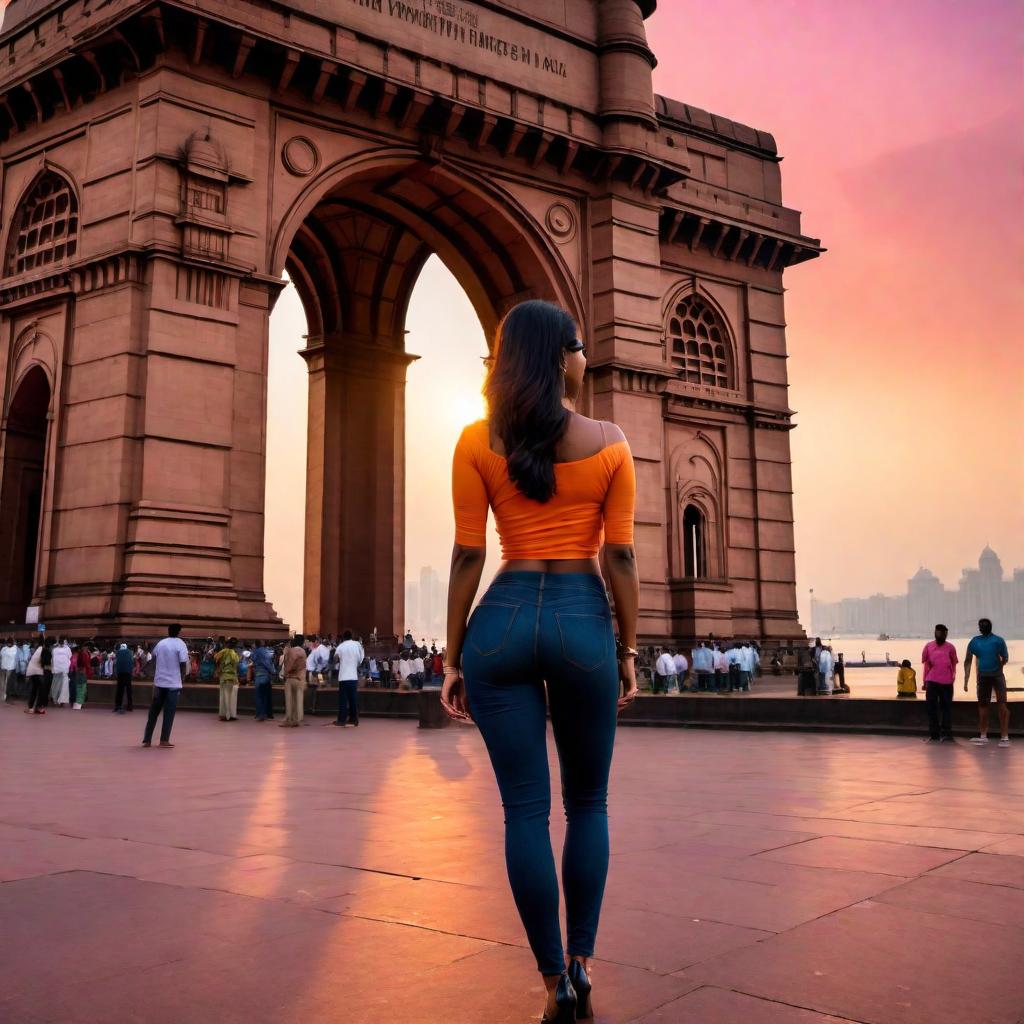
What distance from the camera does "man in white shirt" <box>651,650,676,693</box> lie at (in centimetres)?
2514

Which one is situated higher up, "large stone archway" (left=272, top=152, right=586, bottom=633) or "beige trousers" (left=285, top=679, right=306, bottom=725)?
"large stone archway" (left=272, top=152, right=586, bottom=633)

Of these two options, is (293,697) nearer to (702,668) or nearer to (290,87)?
(702,668)

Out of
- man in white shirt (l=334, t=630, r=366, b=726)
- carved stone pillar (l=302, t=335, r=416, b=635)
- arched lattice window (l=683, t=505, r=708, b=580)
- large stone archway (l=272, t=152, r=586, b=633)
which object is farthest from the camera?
arched lattice window (l=683, t=505, r=708, b=580)

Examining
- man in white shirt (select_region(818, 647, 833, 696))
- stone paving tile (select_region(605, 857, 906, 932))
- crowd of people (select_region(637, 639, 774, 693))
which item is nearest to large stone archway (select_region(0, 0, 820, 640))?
crowd of people (select_region(637, 639, 774, 693))

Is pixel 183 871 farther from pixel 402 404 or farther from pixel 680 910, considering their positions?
pixel 402 404

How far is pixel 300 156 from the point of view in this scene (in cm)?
2575

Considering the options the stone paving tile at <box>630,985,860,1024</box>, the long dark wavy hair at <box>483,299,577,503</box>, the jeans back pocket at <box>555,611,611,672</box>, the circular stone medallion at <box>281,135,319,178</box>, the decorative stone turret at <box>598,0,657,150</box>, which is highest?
the decorative stone turret at <box>598,0,657,150</box>

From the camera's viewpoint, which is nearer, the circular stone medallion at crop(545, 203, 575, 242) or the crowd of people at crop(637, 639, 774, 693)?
the crowd of people at crop(637, 639, 774, 693)

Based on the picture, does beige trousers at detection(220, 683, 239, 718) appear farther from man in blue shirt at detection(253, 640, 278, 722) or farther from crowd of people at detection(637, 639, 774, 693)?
crowd of people at detection(637, 639, 774, 693)

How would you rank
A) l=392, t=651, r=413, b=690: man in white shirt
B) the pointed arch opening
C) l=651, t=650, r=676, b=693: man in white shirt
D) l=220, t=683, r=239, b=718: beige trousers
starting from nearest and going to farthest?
l=220, t=683, r=239, b=718: beige trousers, l=651, t=650, r=676, b=693: man in white shirt, l=392, t=651, r=413, b=690: man in white shirt, the pointed arch opening

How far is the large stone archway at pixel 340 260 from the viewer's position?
895 inches

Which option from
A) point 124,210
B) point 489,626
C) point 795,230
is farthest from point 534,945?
point 795,230

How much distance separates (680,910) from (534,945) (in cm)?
134

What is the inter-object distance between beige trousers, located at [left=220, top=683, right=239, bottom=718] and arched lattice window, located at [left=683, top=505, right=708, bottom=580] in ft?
59.8
